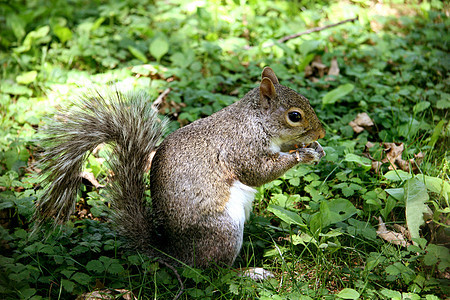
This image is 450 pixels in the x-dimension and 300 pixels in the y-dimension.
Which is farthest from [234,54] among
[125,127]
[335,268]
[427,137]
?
[335,268]

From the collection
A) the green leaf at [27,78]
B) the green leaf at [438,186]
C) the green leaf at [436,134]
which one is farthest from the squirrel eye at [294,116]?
the green leaf at [27,78]

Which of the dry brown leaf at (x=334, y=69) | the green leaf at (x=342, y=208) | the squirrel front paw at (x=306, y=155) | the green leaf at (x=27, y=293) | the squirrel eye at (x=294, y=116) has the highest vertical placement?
the squirrel eye at (x=294, y=116)

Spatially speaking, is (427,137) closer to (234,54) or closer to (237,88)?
(237,88)

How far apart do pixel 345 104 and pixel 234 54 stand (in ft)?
3.71

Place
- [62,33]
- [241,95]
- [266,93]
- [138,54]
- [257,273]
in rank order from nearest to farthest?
[257,273], [266,93], [241,95], [138,54], [62,33]

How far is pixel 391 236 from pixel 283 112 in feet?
2.33

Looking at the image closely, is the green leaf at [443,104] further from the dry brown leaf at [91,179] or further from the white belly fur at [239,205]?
the dry brown leaf at [91,179]

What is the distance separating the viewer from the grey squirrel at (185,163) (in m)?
Answer: 1.76

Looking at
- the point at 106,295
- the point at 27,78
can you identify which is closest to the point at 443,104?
the point at 106,295

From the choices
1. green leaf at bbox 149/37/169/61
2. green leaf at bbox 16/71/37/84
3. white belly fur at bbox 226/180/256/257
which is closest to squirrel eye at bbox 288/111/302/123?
white belly fur at bbox 226/180/256/257

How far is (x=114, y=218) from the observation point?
1.84m

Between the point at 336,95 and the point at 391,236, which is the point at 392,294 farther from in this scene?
the point at 336,95

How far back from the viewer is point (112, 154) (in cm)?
185

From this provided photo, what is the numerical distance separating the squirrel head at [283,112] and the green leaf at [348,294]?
2.21 ft
